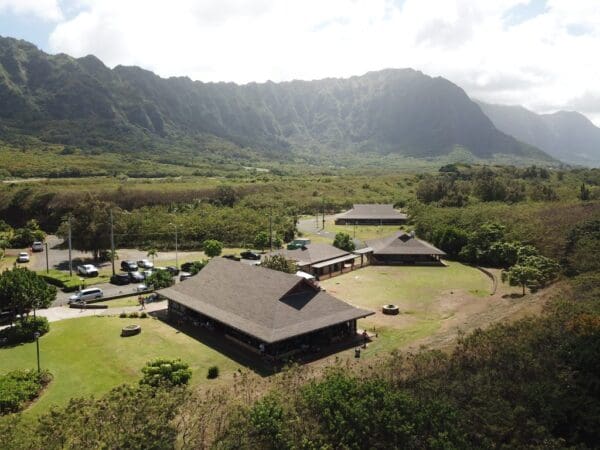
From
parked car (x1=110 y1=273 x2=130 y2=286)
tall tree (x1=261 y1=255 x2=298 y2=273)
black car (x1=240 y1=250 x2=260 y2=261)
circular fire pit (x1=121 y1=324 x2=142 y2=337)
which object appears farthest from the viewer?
black car (x1=240 y1=250 x2=260 y2=261)

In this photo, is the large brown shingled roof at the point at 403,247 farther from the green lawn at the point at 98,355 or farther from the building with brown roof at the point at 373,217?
the green lawn at the point at 98,355

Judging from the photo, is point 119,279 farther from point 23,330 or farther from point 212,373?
point 212,373

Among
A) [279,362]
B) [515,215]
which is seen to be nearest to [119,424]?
[279,362]

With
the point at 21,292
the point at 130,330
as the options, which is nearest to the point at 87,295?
the point at 21,292

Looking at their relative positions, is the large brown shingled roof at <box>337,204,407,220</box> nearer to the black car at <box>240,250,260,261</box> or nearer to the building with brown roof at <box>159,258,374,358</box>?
the black car at <box>240,250,260,261</box>

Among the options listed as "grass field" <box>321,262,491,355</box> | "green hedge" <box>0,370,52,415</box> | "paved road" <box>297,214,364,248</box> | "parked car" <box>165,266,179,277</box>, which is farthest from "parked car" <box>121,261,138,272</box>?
"paved road" <box>297,214,364,248</box>

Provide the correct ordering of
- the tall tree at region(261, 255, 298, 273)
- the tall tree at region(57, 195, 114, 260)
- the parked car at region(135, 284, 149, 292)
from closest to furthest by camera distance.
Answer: the tall tree at region(261, 255, 298, 273) < the parked car at region(135, 284, 149, 292) < the tall tree at region(57, 195, 114, 260)
